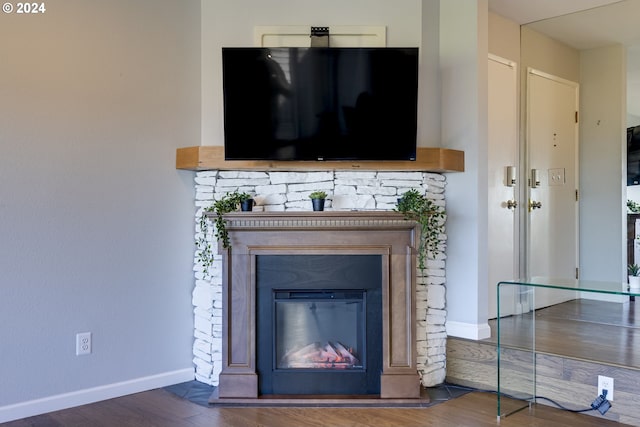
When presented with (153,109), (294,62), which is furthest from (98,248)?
(294,62)

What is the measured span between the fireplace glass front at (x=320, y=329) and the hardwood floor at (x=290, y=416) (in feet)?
1.00

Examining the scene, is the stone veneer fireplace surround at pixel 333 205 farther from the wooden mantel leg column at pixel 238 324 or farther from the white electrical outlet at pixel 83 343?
the white electrical outlet at pixel 83 343

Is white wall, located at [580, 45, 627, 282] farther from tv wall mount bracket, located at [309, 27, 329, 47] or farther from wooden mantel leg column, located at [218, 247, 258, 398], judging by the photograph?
wooden mantel leg column, located at [218, 247, 258, 398]

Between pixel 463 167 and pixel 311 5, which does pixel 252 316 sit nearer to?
pixel 463 167

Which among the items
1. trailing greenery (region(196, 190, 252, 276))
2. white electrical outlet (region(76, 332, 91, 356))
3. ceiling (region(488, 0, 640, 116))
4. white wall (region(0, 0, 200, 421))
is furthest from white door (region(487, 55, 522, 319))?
white electrical outlet (region(76, 332, 91, 356))

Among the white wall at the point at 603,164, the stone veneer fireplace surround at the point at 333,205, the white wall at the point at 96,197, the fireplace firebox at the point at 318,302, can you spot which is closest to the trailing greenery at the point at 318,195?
the stone veneer fireplace surround at the point at 333,205

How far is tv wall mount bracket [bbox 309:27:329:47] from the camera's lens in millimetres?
3158

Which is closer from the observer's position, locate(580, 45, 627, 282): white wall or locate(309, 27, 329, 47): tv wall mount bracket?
locate(309, 27, 329, 47): tv wall mount bracket

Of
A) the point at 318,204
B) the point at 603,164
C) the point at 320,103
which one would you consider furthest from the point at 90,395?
the point at 603,164

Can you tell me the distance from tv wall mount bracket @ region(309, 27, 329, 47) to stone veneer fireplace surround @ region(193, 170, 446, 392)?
800 mm

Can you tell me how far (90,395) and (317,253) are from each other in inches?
60.8

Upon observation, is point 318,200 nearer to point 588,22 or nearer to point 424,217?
point 424,217

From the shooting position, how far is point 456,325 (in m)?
3.32

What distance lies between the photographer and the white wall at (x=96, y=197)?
2.69 meters
